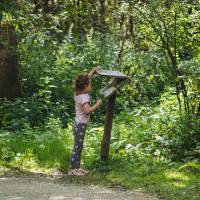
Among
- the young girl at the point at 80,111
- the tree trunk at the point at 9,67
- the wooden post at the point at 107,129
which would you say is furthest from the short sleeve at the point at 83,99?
the tree trunk at the point at 9,67

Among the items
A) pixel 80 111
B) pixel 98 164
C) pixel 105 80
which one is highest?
pixel 105 80

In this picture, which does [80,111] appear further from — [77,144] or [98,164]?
[98,164]

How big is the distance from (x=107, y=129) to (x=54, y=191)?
171cm

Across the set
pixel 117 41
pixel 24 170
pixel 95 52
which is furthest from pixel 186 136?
pixel 117 41

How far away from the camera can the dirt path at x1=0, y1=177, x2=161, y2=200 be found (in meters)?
A: 6.96

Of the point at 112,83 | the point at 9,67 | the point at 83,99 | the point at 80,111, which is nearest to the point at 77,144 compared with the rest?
the point at 80,111

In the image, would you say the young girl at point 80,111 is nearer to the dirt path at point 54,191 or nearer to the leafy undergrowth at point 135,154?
the leafy undergrowth at point 135,154

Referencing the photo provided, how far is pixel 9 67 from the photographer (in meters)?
12.8

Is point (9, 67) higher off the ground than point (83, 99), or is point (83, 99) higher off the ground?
point (9, 67)

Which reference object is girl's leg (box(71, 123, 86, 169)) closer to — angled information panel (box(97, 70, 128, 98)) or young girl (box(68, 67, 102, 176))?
young girl (box(68, 67, 102, 176))

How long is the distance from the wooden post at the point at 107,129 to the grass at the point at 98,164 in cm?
14

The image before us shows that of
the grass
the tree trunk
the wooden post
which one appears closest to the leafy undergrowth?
the grass

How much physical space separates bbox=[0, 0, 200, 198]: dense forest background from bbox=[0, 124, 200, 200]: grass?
0.04 metres

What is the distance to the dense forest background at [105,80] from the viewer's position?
360 inches
